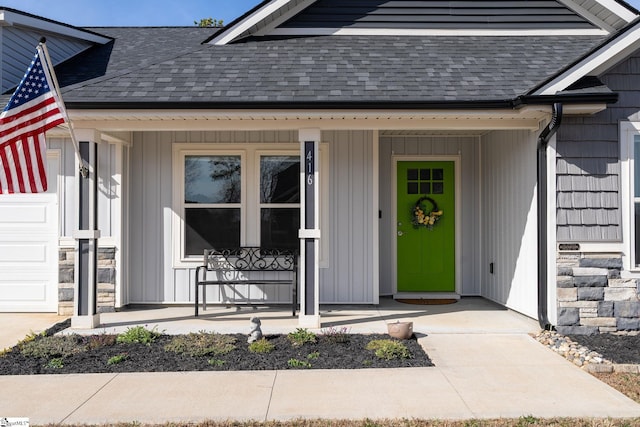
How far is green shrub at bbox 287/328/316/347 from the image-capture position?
19.1 feet

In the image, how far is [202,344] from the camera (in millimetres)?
5707

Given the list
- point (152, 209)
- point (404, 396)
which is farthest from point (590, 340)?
point (152, 209)

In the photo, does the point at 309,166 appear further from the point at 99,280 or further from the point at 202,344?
the point at 99,280

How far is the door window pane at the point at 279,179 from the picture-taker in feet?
26.9

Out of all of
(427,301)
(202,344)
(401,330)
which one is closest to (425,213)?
(427,301)

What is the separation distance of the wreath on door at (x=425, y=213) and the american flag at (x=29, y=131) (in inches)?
211

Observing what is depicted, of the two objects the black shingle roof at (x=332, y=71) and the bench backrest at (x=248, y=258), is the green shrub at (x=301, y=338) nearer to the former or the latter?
the bench backrest at (x=248, y=258)

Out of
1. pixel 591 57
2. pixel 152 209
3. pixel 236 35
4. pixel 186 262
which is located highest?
pixel 236 35

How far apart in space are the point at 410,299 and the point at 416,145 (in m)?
2.49

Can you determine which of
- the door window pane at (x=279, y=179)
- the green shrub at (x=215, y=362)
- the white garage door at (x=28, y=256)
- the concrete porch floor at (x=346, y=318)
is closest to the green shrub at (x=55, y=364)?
the concrete porch floor at (x=346, y=318)

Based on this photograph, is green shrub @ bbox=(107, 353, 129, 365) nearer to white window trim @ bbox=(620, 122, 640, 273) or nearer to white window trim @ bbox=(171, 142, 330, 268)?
white window trim @ bbox=(171, 142, 330, 268)

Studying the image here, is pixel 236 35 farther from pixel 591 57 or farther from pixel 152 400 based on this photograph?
pixel 152 400

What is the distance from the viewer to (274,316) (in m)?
7.39

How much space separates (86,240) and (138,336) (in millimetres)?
1410
